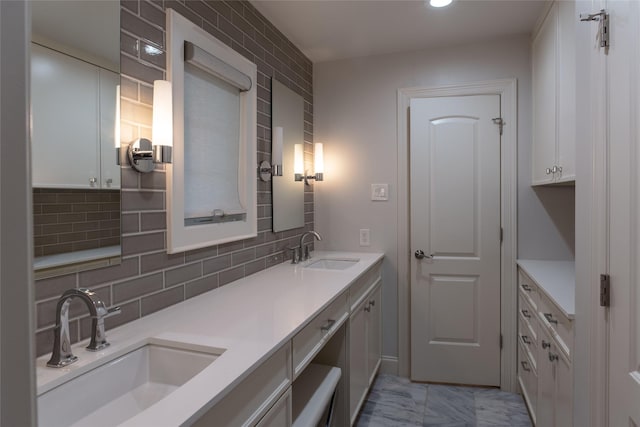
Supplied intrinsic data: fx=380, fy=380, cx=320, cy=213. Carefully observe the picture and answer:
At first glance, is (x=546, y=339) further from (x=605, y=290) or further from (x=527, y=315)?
(x=605, y=290)

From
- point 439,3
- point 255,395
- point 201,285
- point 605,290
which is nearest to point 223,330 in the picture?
point 255,395

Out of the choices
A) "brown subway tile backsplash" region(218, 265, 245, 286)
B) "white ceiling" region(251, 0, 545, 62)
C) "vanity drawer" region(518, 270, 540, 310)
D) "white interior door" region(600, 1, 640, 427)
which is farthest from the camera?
"white ceiling" region(251, 0, 545, 62)

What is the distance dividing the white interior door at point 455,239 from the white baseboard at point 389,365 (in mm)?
148

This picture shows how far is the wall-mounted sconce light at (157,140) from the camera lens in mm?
1320

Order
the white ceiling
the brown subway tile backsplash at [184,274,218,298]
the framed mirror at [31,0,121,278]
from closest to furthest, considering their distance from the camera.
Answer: the framed mirror at [31,0,121,278]
the brown subway tile backsplash at [184,274,218,298]
the white ceiling

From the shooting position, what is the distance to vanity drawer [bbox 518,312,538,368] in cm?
208

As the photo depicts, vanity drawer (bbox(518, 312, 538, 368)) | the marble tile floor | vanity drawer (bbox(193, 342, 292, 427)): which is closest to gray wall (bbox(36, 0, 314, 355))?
vanity drawer (bbox(193, 342, 292, 427))

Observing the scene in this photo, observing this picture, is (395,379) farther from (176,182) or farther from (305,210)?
(176,182)

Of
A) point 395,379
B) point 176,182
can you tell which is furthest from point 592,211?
point 395,379

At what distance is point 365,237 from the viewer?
9.78 feet

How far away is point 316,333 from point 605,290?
963 mm

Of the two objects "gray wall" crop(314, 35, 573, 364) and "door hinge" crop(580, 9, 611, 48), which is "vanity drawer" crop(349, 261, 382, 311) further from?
"door hinge" crop(580, 9, 611, 48)

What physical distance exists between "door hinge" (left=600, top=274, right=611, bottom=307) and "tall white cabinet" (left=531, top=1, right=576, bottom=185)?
79 centimetres

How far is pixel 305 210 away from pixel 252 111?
103cm
